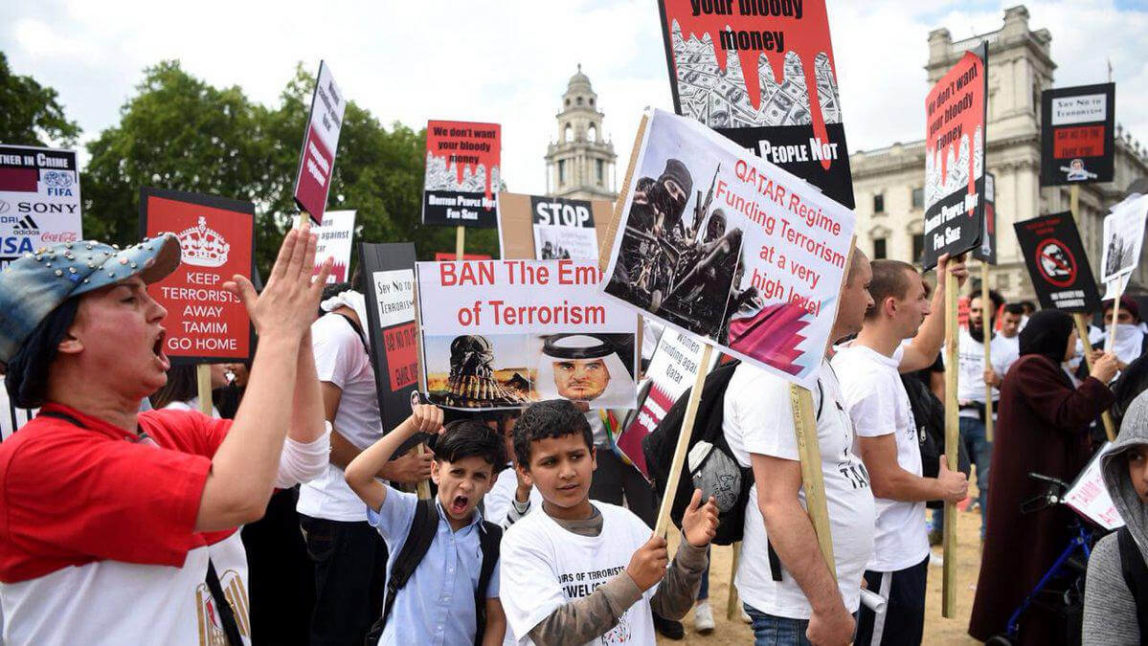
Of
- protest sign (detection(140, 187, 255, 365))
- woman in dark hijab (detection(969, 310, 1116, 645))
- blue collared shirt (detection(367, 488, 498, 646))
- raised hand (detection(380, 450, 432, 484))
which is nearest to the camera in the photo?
blue collared shirt (detection(367, 488, 498, 646))

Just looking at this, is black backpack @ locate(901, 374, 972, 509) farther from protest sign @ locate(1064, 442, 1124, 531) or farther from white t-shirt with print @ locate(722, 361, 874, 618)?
white t-shirt with print @ locate(722, 361, 874, 618)

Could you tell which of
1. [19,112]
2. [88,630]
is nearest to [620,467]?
[88,630]

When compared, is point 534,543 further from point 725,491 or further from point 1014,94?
point 1014,94

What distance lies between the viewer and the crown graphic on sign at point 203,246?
3846mm

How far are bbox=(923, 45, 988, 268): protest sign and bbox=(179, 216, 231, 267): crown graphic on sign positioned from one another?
11.6 ft

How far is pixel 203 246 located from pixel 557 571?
2589 millimetres

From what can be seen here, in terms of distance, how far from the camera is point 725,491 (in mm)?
2619

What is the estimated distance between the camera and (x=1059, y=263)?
20.0ft

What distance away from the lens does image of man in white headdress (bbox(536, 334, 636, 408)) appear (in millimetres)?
3357

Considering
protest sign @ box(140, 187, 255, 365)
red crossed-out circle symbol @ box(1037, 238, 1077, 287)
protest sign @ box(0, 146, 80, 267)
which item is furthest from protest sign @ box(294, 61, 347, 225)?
red crossed-out circle symbol @ box(1037, 238, 1077, 287)

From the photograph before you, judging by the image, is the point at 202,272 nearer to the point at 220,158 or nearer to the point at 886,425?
the point at 886,425

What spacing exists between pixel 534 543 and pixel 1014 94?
5810cm

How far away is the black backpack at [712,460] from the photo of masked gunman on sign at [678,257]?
0.35 metres

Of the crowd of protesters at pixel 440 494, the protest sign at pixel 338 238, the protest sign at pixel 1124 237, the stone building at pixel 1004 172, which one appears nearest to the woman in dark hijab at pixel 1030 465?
the crowd of protesters at pixel 440 494
